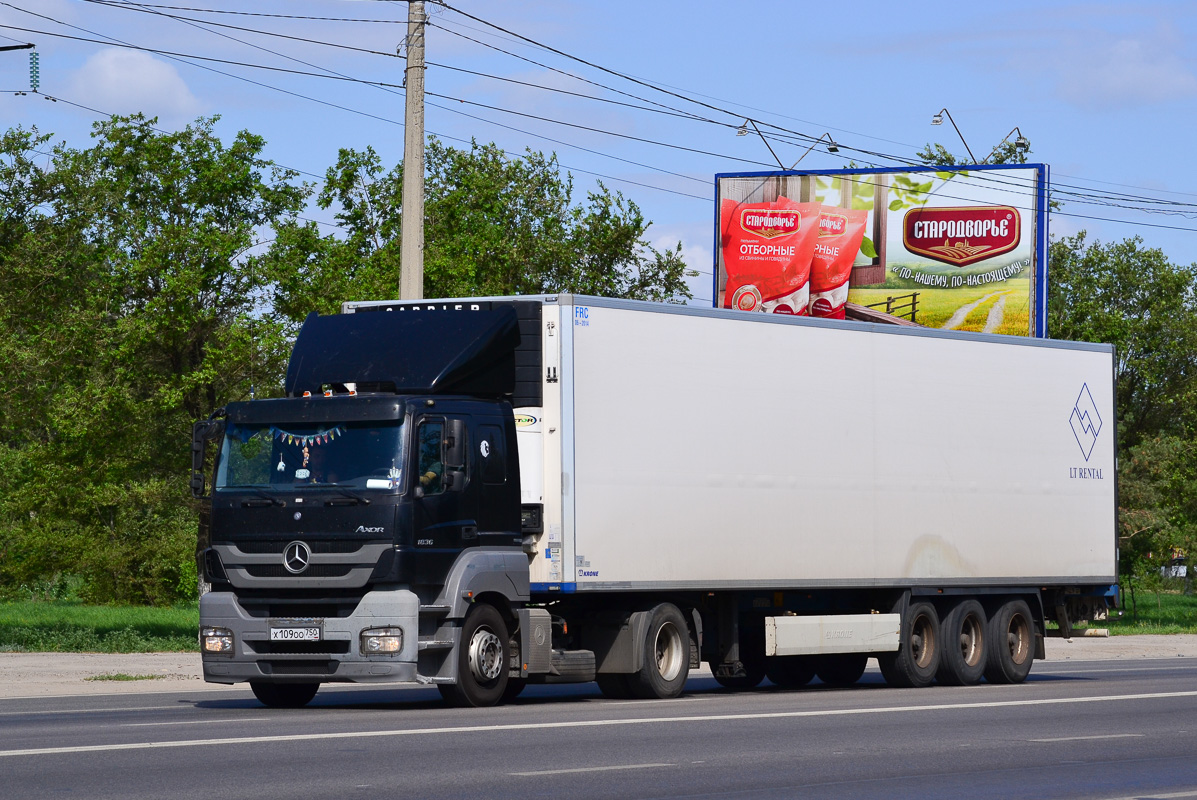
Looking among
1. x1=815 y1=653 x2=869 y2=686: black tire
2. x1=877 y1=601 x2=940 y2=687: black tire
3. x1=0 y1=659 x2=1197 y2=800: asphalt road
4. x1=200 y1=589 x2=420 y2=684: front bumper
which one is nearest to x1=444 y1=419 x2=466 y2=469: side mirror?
x1=200 y1=589 x2=420 y2=684: front bumper

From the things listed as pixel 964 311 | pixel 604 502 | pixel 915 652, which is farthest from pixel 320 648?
pixel 964 311

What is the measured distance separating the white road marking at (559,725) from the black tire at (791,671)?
3.38 metres

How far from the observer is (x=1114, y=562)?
75.0 feet

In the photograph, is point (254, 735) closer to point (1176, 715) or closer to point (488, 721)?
point (488, 721)

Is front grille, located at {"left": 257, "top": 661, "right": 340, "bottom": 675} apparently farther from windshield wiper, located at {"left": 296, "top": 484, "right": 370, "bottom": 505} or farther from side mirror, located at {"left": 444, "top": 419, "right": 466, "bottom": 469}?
side mirror, located at {"left": 444, "top": 419, "right": 466, "bottom": 469}

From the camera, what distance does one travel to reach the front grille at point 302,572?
1596cm

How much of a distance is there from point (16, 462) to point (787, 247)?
18986mm

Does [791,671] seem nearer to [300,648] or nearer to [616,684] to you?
[616,684]

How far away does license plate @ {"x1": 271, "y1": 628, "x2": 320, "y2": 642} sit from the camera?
16.0m

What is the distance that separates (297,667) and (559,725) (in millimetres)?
2949

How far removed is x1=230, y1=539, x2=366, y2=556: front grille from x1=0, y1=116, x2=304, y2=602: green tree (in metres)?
21.3

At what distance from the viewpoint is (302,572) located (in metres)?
16.1

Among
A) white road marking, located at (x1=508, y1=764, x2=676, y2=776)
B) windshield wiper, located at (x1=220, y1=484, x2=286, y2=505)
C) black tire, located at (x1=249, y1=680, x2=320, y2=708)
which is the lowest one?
black tire, located at (x1=249, y1=680, x2=320, y2=708)

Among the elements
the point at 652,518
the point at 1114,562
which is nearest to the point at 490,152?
the point at 1114,562
